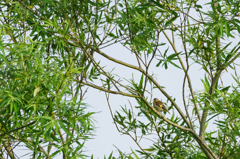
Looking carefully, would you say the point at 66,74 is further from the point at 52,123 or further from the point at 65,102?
the point at 52,123

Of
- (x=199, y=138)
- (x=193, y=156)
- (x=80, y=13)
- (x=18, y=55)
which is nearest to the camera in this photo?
(x=18, y=55)

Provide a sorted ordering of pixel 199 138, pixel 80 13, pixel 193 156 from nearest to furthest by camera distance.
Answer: pixel 80 13 < pixel 199 138 < pixel 193 156

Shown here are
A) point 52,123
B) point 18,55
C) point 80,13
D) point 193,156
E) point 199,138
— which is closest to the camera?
point 52,123

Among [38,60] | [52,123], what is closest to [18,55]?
[38,60]

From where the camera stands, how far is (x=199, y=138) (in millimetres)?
3176

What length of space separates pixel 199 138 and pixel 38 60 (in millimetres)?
1804

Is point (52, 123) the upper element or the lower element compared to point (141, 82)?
lower

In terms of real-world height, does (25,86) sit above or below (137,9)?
below

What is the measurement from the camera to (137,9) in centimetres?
275

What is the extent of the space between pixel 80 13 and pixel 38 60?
748 millimetres

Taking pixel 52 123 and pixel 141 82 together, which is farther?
pixel 141 82

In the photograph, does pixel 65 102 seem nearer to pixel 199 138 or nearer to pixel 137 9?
pixel 137 9

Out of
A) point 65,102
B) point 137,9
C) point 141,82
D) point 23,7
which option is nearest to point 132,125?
point 141,82

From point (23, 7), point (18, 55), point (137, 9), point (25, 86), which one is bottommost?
point (25, 86)
